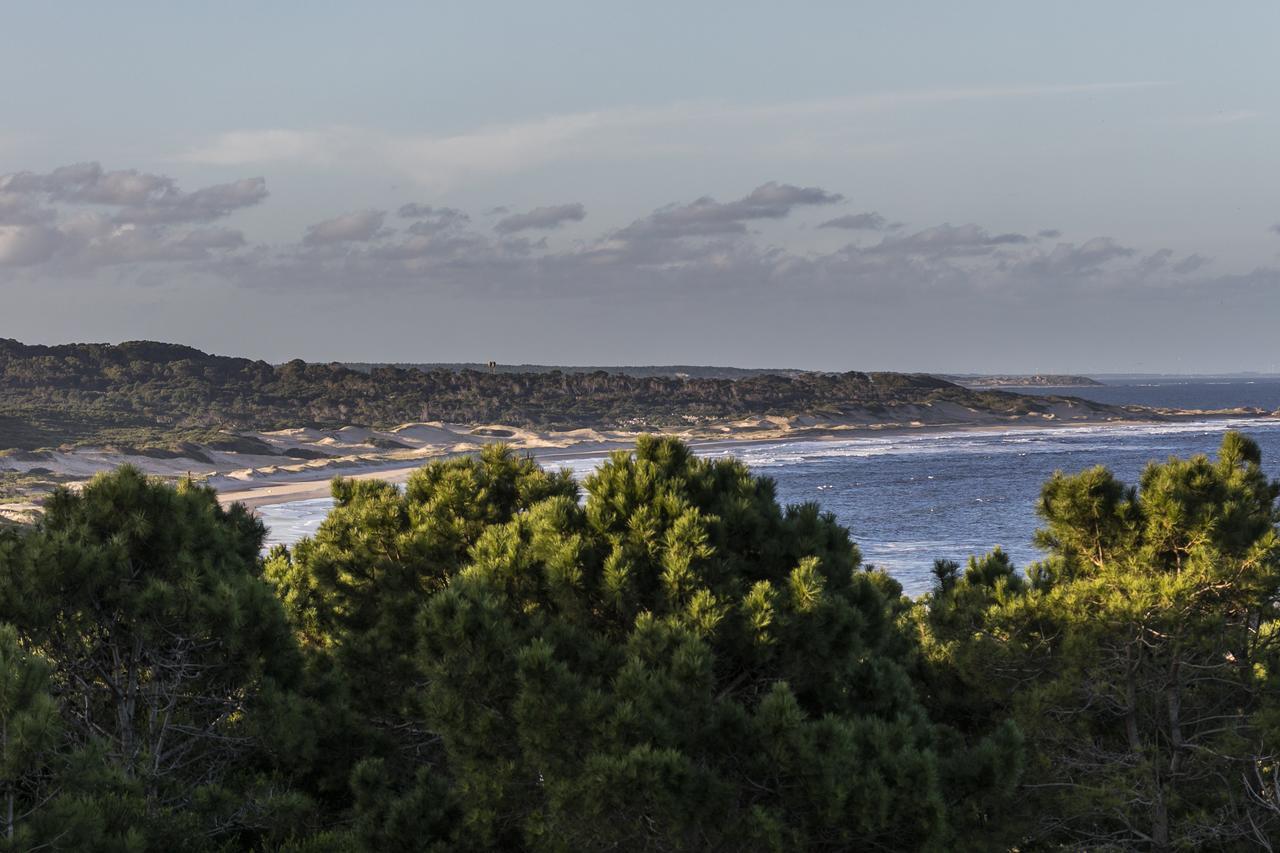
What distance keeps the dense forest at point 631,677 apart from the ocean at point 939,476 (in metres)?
9.37

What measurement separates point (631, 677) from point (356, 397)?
15333cm

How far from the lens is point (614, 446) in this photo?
407 feet

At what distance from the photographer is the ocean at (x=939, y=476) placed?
199 feet

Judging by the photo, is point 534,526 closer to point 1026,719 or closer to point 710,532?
point 710,532

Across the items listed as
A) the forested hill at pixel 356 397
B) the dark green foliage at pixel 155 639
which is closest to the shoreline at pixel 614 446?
the forested hill at pixel 356 397

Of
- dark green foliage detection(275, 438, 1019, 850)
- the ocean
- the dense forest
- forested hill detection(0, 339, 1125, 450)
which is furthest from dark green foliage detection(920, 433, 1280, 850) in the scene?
forested hill detection(0, 339, 1125, 450)

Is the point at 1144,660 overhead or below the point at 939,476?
overhead

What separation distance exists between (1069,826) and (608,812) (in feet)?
27.0

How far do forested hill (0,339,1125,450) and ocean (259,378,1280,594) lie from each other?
882 inches

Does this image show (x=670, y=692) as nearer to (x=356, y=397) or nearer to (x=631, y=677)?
(x=631, y=677)

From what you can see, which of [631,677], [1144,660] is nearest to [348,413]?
[1144,660]

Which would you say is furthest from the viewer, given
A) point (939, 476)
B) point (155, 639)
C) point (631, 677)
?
point (939, 476)

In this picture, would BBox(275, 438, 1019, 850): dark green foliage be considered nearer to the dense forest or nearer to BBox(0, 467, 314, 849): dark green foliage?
the dense forest

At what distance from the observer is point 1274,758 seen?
45.9 ft
